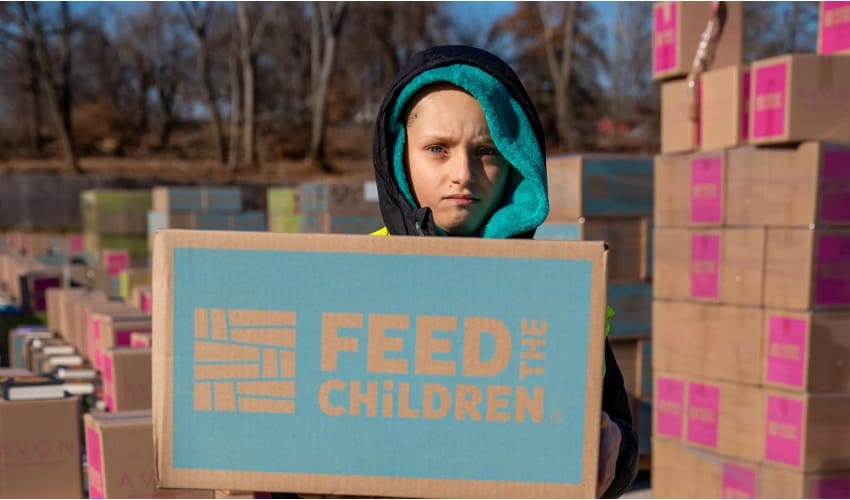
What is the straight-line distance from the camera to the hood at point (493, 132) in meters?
1.27

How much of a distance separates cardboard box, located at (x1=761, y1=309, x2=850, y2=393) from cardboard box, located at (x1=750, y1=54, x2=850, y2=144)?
704 millimetres

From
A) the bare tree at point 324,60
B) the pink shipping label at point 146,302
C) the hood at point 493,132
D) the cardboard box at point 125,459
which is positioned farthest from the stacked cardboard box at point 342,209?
the bare tree at point 324,60

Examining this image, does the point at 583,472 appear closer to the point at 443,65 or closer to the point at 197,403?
the point at 197,403

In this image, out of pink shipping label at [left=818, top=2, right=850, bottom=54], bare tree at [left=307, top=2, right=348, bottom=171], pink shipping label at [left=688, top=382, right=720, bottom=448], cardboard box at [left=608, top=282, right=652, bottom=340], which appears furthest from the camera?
bare tree at [left=307, top=2, right=348, bottom=171]

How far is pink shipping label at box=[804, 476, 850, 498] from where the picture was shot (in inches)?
137

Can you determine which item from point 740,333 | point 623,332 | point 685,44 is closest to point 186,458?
point 740,333

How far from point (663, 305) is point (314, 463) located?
3259 mm

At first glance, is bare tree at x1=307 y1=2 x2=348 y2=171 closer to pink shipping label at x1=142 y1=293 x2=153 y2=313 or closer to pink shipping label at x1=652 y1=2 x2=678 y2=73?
pink shipping label at x1=142 y1=293 x2=153 y2=313

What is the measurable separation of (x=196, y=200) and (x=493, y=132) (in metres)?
8.45

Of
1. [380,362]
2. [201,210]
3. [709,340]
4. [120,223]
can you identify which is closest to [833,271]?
[709,340]

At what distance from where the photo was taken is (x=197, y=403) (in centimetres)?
106

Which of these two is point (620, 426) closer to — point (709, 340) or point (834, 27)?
point (709, 340)

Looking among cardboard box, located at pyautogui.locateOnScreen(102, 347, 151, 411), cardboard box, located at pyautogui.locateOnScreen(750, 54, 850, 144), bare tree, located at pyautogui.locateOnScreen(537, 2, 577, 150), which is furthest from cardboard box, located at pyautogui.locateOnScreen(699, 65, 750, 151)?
bare tree, located at pyautogui.locateOnScreen(537, 2, 577, 150)

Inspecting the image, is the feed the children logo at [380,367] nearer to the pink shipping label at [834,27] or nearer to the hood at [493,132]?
the hood at [493,132]
